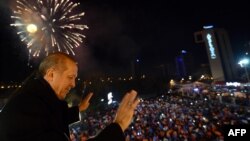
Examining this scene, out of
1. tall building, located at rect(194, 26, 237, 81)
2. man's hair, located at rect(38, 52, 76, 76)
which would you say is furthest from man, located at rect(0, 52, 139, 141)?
tall building, located at rect(194, 26, 237, 81)

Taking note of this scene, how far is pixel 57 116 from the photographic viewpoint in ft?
5.52

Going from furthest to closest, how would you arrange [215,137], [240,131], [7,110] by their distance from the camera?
[215,137] → [240,131] → [7,110]

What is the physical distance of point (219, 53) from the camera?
3989 inches

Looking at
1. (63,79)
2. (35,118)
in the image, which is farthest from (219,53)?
(35,118)

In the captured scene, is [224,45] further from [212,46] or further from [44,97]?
[44,97]

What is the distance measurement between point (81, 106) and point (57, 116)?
142 centimetres

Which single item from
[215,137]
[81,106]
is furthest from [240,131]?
[215,137]

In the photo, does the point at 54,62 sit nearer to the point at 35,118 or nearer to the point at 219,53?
the point at 35,118

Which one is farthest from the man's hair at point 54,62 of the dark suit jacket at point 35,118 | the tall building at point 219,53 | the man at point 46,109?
the tall building at point 219,53

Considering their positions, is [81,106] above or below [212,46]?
below

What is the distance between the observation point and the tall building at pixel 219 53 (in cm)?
10000

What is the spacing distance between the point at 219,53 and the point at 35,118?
4251 inches

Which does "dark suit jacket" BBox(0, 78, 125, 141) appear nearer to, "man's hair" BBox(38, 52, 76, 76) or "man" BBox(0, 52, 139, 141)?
"man" BBox(0, 52, 139, 141)

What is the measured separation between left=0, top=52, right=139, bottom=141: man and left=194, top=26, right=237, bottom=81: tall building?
104945 millimetres
